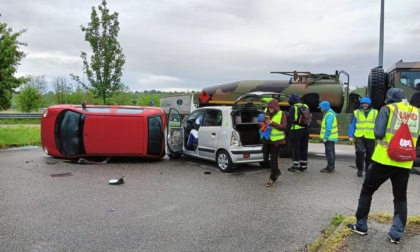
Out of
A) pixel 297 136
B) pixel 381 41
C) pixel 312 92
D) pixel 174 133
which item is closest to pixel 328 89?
pixel 312 92

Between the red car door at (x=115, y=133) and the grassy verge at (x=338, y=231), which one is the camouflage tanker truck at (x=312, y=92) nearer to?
the red car door at (x=115, y=133)

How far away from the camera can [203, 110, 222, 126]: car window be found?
9289mm

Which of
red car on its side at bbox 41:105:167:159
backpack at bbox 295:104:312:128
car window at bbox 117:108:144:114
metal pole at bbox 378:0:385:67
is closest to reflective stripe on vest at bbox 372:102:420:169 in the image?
backpack at bbox 295:104:312:128

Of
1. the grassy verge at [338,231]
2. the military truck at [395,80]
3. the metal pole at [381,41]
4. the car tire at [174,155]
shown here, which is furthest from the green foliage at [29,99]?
the grassy verge at [338,231]

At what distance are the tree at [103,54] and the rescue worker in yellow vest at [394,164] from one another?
16.3m

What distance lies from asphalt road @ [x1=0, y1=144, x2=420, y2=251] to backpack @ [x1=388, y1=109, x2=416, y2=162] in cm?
140

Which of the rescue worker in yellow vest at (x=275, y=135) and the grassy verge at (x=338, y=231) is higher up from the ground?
the rescue worker in yellow vest at (x=275, y=135)

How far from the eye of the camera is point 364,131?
8523 millimetres

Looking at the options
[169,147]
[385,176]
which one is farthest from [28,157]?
[385,176]

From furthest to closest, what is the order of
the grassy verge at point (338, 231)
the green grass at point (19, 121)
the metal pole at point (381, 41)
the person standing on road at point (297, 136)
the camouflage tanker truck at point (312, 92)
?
the green grass at point (19, 121)
the metal pole at point (381, 41)
the camouflage tanker truck at point (312, 92)
the person standing on road at point (297, 136)
the grassy verge at point (338, 231)

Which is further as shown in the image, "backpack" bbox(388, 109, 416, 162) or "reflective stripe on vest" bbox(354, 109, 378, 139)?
"reflective stripe on vest" bbox(354, 109, 378, 139)

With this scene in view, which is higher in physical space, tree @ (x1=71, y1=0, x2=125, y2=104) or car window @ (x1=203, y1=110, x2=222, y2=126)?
tree @ (x1=71, y1=0, x2=125, y2=104)

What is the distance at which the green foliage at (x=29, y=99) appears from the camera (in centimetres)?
4044

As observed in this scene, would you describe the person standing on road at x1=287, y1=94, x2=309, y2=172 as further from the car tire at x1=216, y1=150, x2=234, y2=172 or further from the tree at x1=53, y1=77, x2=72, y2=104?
the tree at x1=53, y1=77, x2=72, y2=104
